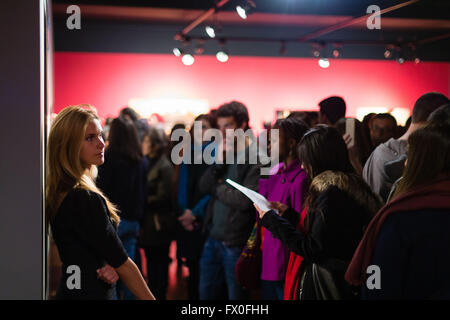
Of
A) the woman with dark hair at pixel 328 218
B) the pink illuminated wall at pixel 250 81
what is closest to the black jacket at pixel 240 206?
the woman with dark hair at pixel 328 218

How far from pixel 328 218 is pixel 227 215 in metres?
1.22

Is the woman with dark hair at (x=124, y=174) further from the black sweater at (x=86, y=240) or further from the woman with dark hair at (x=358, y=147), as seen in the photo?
the black sweater at (x=86, y=240)

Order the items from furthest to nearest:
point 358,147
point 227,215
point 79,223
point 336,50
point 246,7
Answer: point 336,50 < point 246,7 < point 227,215 < point 358,147 < point 79,223

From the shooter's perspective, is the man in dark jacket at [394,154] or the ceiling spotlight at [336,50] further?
the ceiling spotlight at [336,50]

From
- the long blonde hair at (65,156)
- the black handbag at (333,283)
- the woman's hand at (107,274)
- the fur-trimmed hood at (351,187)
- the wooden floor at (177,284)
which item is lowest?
the wooden floor at (177,284)

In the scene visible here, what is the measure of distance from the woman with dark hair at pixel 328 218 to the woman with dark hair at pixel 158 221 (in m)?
1.87

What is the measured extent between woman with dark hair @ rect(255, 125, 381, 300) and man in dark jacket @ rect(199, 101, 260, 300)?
85 centimetres

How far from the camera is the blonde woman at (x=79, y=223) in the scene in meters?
1.91

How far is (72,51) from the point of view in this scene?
386 inches

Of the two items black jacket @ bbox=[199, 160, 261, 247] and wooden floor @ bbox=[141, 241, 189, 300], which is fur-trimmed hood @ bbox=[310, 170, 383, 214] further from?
wooden floor @ bbox=[141, 241, 189, 300]

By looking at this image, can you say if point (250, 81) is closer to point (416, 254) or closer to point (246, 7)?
point (246, 7)

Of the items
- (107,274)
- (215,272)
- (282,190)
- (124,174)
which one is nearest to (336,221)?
(282,190)

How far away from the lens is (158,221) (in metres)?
3.98

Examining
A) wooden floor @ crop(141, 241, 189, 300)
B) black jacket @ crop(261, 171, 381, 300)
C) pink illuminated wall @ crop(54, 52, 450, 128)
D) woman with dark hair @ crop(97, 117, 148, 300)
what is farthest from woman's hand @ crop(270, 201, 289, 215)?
pink illuminated wall @ crop(54, 52, 450, 128)
